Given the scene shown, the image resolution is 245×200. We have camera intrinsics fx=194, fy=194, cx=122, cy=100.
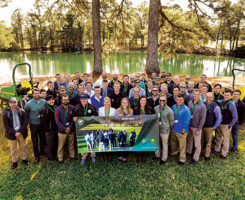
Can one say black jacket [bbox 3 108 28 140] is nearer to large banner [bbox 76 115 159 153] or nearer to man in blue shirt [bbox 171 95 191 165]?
large banner [bbox 76 115 159 153]

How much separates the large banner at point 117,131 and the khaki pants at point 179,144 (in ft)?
1.91

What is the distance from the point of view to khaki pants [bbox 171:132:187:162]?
493 cm

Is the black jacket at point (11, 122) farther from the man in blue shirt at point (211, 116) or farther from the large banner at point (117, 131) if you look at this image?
the man in blue shirt at point (211, 116)

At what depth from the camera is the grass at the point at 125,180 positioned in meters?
4.10

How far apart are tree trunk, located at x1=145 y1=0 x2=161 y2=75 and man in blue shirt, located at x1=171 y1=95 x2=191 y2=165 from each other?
9008 millimetres

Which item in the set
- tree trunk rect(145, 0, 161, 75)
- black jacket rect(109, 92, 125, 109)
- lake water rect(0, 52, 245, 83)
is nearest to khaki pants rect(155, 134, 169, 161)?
black jacket rect(109, 92, 125, 109)

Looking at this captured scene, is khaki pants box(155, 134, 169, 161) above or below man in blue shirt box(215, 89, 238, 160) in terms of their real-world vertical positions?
below

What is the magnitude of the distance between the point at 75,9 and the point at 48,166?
46.3 feet

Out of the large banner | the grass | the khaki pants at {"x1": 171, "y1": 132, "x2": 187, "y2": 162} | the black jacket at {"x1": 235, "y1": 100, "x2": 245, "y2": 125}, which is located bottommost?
the grass

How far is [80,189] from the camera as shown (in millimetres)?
4238

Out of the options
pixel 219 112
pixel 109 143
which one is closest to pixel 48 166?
pixel 109 143

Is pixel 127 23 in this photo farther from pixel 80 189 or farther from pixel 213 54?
pixel 213 54

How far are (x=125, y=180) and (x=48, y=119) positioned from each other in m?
2.44

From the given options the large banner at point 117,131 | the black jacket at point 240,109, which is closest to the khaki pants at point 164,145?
the large banner at point 117,131
